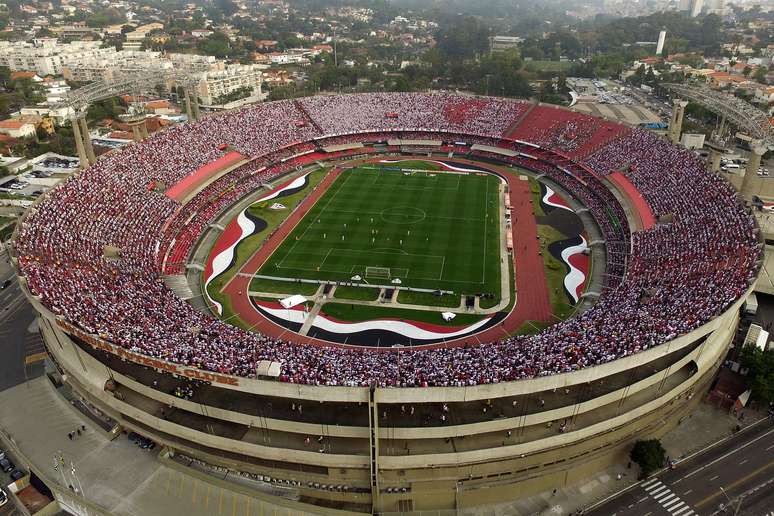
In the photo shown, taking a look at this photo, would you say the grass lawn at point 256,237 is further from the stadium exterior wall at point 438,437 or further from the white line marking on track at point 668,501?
the white line marking on track at point 668,501

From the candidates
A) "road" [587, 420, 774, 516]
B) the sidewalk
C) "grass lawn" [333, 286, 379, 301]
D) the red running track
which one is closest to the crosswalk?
"road" [587, 420, 774, 516]

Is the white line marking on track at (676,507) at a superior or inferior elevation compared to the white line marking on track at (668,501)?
superior

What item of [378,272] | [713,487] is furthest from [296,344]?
[713,487]

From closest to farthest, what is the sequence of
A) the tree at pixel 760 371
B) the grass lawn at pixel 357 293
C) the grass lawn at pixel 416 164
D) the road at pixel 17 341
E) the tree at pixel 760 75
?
the tree at pixel 760 371
the road at pixel 17 341
the grass lawn at pixel 357 293
the grass lawn at pixel 416 164
the tree at pixel 760 75

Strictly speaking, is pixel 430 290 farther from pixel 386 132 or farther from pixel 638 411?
pixel 386 132

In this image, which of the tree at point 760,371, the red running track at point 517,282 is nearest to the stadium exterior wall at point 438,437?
the tree at point 760,371

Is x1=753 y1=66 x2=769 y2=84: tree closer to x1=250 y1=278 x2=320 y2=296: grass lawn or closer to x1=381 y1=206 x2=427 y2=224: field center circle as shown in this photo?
x1=381 y1=206 x2=427 y2=224: field center circle
